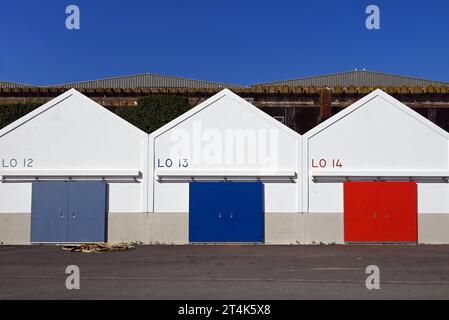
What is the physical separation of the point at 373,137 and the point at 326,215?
368cm

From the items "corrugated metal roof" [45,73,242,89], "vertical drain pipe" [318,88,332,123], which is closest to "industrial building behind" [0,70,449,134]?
"vertical drain pipe" [318,88,332,123]

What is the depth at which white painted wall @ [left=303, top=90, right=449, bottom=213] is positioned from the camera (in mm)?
22266

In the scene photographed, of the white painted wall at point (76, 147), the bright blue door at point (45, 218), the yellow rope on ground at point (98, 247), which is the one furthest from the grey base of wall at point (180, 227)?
the yellow rope on ground at point (98, 247)

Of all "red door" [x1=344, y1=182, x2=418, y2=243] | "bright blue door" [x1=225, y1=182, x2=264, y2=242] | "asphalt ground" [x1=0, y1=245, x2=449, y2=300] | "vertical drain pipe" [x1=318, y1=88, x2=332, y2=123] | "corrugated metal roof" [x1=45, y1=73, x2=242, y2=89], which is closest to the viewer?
"asphalt ground" [x1=0, y1=245, x2=449, y2=300]

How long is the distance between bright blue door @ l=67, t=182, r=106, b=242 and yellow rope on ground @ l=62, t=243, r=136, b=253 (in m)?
0.76

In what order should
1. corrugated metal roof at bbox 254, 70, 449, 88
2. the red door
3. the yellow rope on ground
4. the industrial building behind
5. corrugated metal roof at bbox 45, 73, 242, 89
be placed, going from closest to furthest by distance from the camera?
1. the yellow rope on ground
2. the red door
3. the industrial building behind
4. corrugated metal roof at bbox 254, 70, 449, 88
5. corrugated metal roof at bbox 45, 73, 242, 89

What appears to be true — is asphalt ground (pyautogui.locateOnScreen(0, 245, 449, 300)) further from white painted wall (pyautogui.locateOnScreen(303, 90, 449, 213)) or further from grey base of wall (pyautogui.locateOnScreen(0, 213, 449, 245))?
white painted wall (pyautogui.locateOnScreen(303, 90, 449, 213))

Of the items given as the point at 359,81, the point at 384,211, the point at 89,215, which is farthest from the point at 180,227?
the point at 359,81

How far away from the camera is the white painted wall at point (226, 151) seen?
22172 mm

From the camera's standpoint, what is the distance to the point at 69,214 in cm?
2223

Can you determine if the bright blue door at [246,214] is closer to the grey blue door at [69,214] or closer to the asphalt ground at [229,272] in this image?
the asphalt ground at [229,272]

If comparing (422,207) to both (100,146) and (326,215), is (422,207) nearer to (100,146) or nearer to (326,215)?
(326,215)

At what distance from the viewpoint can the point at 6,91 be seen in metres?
38.5

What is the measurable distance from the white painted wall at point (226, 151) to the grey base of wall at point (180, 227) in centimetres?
44
